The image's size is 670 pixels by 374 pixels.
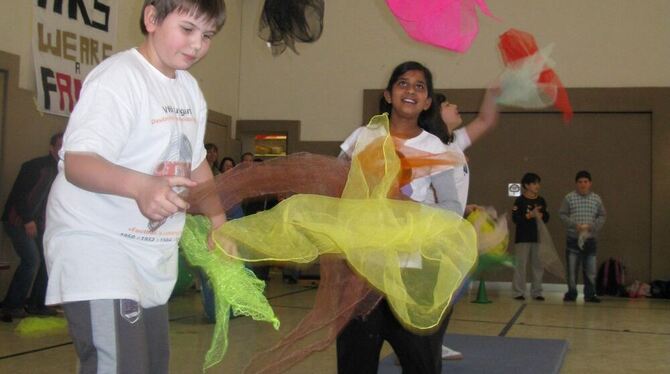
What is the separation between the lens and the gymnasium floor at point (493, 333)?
4582 millimetres

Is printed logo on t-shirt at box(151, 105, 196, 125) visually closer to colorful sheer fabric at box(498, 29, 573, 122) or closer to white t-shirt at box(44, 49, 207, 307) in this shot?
white t-shirt at box(44, 49, 207, 307)

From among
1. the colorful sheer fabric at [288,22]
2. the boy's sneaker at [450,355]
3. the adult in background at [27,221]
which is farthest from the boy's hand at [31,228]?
the boy's sneaker at [450,355]

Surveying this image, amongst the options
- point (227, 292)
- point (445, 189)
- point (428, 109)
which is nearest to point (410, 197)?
point (445, 189)

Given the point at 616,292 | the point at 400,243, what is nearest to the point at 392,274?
the point at 400,243

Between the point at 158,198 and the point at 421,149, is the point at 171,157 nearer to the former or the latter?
the point at 158,198

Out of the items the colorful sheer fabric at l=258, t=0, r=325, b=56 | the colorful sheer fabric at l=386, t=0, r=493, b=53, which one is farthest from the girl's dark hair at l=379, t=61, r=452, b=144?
the colorful sheer fabric at l=258, t=0, r=325, b=56

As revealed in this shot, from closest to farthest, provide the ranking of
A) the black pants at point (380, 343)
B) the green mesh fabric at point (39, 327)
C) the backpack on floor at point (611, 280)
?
the black pants at point (380, 343) < the green mesh fabric at point (39, 327) < the backpack on floor at point (611, 280)

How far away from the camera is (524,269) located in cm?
953

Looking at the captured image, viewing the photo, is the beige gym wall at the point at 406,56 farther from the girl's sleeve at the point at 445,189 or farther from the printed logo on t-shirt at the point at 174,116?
the printed logo on t-shirt at the point at 174,116

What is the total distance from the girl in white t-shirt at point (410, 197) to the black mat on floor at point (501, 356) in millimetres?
1598

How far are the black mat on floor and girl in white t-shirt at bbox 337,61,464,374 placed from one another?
1.60 m

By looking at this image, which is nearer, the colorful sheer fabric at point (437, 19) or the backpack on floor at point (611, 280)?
the colorful sheer fabric at point (437, 19)

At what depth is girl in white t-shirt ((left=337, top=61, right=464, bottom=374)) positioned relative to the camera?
2.66 meters

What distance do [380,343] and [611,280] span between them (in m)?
8.10
